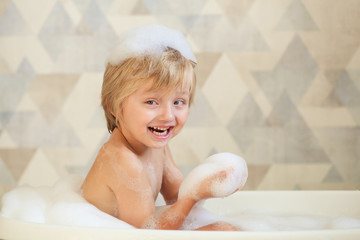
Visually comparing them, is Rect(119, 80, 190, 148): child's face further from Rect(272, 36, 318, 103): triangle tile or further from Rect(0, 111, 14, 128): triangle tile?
Rect(0, 111, 14, 128): triangle tile

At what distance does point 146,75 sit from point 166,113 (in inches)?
3.9

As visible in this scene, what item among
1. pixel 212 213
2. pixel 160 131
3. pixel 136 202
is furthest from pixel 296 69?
pixel 136 202

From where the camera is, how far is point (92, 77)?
6.70 feet

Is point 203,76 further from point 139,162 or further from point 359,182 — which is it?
point 139,162

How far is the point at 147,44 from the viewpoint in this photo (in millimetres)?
1114

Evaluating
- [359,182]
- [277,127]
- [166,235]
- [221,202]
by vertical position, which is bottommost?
[166,235]

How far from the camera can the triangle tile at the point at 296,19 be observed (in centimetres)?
202

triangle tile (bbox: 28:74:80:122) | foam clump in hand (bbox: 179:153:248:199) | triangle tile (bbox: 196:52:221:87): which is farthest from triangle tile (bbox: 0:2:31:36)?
foam clump in hand (bbox: 179:153:248:199)

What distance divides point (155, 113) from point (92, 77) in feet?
3.40

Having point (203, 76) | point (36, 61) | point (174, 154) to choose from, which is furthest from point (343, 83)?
point (36, 61)

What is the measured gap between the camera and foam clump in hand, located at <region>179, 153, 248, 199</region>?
1057mm

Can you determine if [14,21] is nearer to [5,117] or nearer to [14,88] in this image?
[14,88]

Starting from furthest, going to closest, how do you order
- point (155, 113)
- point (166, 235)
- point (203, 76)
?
1. point (203, 76)
2. point (155, 113)
3. point (166, 235)

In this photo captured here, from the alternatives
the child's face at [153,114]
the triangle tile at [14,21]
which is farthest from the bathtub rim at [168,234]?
the triangle tile at [14,21]
